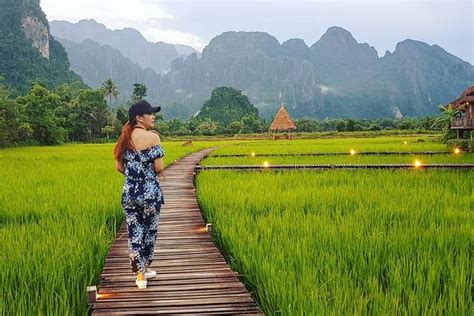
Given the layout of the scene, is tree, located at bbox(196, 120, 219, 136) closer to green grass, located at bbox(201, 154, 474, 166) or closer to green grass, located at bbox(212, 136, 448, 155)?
green grass, located at bbox(212, 136, 448, 155)

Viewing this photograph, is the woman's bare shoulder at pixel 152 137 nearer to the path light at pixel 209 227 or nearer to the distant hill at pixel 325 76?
the path light at pixel 209 227

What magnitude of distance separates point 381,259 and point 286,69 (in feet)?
487

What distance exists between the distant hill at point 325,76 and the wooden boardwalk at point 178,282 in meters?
125

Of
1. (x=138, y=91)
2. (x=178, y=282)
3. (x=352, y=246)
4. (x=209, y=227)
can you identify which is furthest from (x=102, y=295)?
(x=138, y=91)

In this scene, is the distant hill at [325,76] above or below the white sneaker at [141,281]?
above

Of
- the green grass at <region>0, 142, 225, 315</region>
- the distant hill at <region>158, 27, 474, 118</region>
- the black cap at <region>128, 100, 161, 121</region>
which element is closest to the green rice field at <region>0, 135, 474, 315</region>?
the green grass at <region>0, 142, 225, 315</region>

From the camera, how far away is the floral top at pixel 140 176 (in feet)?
10.8

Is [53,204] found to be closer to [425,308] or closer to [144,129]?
[144,129]

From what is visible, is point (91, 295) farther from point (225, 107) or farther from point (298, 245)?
point (225, 107)

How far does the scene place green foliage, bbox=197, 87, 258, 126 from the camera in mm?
88312

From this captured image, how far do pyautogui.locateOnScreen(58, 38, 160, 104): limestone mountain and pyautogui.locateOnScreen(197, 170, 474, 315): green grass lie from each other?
153229 mm

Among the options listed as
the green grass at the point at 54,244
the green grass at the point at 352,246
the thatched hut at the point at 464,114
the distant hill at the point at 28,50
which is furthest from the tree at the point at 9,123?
the distant hill at the point at 28,50

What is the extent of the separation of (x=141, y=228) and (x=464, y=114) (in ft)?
81.4

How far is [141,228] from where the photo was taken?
334cm
